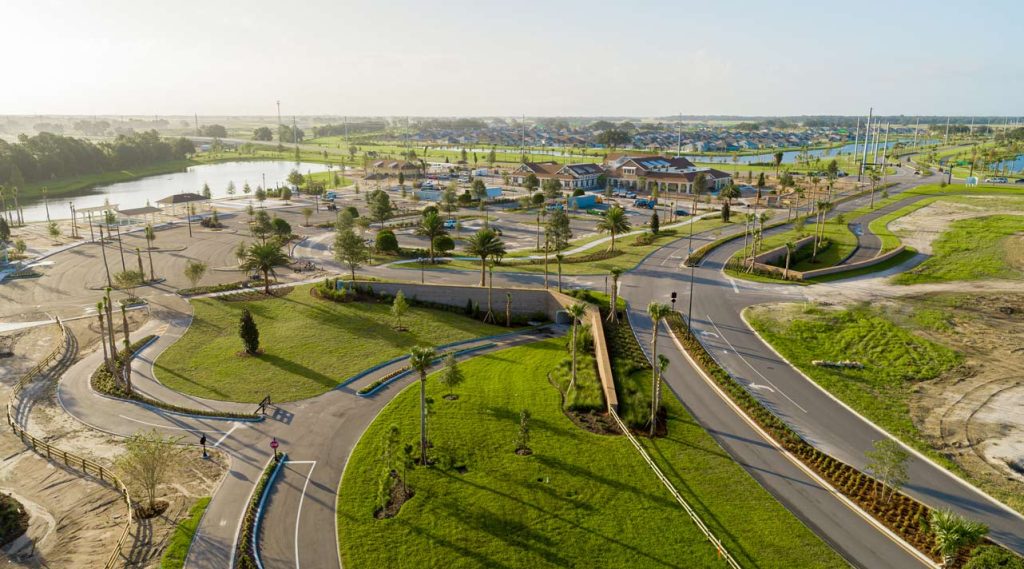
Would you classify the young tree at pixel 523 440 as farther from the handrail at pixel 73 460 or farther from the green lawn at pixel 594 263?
the green lawn at pixel 594 263

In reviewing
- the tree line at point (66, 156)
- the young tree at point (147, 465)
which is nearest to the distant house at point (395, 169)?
the tree line at point (66, 156)

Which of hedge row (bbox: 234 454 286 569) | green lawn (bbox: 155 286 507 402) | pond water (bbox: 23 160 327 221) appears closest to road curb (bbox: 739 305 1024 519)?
green lawn (bbox: 155 286 507 402)

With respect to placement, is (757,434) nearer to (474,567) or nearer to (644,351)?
(644,351)

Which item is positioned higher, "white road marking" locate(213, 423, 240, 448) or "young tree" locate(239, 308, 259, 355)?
"young tree" locate(239, 308, 259, 355)

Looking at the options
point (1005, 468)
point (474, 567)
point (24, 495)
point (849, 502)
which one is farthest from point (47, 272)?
point (1005, 468)

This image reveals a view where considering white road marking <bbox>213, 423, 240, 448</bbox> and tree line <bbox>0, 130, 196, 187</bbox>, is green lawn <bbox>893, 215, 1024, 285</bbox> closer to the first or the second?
white road marking <bbox>213, 423, 240, 448</bbox>
